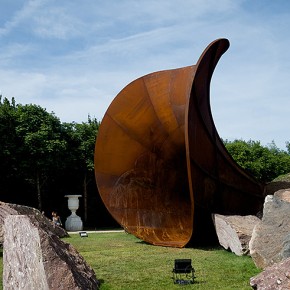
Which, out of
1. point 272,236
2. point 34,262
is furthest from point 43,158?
point 34,262

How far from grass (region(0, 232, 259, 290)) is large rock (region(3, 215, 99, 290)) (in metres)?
1.24

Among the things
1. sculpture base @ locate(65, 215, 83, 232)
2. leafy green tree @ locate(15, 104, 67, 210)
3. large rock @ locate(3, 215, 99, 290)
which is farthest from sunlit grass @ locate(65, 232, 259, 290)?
leafy green tree @ locate(15, 104, 67, 210)

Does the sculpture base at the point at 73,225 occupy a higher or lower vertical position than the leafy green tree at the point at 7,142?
lower

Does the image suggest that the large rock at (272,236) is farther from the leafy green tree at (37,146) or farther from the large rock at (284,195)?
the leafy green tree at (37,146)

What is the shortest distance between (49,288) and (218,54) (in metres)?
7.20

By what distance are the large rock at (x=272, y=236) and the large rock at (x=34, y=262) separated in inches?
110

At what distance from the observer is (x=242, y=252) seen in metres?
8.88

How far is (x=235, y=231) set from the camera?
9125 millimetres

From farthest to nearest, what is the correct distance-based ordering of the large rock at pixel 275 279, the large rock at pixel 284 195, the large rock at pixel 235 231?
the large rock at pixel 284 195
the large rock at pixel 235 231
the large rock at pixel 275 279

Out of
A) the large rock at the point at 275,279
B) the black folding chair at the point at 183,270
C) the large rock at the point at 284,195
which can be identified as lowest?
the black folding chair at the point at 183,270

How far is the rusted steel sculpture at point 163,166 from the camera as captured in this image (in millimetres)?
10867

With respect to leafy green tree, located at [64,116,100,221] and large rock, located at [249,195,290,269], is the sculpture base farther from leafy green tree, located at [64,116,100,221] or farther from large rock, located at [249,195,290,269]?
large rock, located at [249,195,290,269]

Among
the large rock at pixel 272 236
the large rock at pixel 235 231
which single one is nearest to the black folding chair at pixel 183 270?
the large rock at pixel 272 236

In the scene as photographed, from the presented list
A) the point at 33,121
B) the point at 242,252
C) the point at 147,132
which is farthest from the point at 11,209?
the point at 33,121
